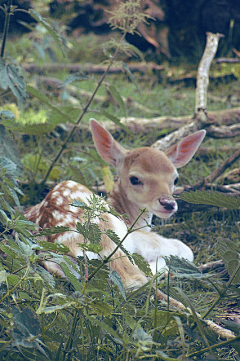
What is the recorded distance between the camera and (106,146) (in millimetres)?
3070

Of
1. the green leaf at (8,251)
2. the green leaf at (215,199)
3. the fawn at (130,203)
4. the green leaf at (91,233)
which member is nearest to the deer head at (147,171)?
the fawn at (130,203)

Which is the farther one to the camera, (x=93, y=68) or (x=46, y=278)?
(x=93, y=68)

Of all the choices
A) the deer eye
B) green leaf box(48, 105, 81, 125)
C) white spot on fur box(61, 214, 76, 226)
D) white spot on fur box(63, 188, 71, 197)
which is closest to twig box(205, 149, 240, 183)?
the deer eye

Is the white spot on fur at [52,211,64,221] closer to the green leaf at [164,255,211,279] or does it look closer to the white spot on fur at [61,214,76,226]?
the white spot on fur at [61,214,76,226]

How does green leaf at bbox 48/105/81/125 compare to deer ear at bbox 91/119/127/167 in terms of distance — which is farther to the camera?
deer ear at bbox 91/119/127/167

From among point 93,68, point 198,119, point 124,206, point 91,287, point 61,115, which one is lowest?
point 93,68

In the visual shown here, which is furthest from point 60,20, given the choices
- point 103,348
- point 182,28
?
point 103,348

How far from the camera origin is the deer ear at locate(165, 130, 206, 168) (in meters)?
3.03

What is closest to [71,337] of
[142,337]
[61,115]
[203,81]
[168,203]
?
[142,337]

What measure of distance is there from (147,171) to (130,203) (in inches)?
12.9

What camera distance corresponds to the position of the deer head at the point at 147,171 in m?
2.58

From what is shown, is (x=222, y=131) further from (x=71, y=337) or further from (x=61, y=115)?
(x=71, y=337)

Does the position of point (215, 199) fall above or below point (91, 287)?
above

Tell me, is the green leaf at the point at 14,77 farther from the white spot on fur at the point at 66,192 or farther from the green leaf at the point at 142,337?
the green leaf at the point at 142,337
